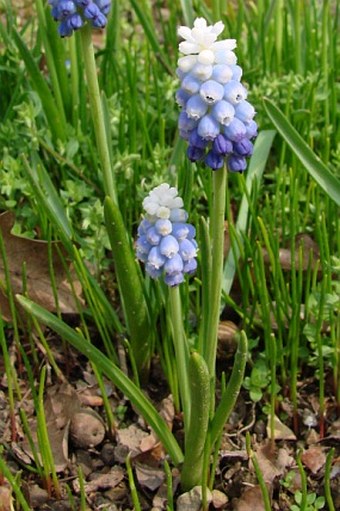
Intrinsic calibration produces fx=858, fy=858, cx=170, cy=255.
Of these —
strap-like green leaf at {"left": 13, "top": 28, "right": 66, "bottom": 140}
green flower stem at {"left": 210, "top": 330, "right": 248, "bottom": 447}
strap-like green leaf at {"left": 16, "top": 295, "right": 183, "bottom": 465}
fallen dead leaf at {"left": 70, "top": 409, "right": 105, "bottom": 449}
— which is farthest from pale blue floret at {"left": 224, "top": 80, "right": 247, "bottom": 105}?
strap-like green leaf at {"left": 13, "top": 28, "right": 66, "bottom": 140}

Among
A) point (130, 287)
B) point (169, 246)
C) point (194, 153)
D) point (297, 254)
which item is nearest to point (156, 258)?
point (169, 246)

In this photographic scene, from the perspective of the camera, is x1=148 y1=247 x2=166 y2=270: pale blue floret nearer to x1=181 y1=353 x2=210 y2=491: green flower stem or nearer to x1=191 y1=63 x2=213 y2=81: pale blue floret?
x1=181 y1=353 x2=210 y2=491: green flower stem

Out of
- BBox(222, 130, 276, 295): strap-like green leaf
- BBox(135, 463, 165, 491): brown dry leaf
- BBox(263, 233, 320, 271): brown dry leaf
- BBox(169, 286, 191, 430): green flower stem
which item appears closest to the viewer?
BBox(169, 286, 191, 430): green flower stem

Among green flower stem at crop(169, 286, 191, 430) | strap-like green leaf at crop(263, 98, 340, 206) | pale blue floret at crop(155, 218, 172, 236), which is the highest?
pale blue floret at crop(155, 218, 172, 236)

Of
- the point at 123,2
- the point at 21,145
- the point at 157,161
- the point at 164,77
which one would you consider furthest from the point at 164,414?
the point at 123,2

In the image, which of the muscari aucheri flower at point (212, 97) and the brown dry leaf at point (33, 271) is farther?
the brown dry leaf at point (33, 271)

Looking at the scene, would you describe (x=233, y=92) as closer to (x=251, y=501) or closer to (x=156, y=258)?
(x=156, y=258)

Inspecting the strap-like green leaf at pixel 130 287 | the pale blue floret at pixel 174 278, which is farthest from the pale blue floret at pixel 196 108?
the strap-like green leaf at pixel 130 287

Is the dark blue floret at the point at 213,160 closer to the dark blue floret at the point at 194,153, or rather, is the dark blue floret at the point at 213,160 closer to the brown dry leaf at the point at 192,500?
the dark blue floret at the point at 194,153
